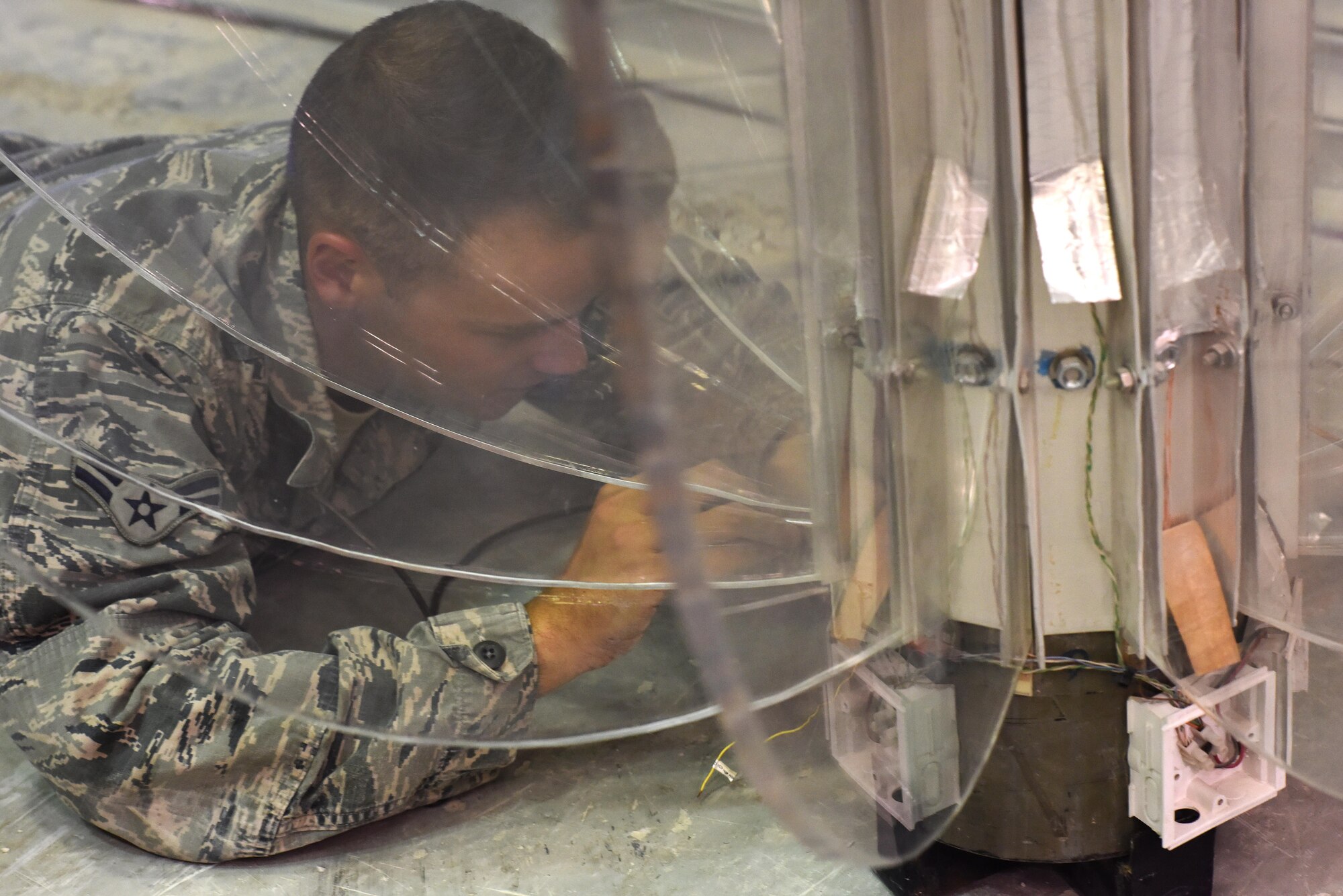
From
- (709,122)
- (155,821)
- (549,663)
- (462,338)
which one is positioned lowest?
(155,821)

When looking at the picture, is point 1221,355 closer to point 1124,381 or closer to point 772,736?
point 1124,381

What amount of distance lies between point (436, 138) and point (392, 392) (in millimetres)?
204

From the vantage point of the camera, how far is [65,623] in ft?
3.37

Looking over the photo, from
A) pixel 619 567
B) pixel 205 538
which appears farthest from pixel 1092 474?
pixel 205 538

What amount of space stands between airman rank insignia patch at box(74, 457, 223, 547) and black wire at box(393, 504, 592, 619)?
0.53 feet

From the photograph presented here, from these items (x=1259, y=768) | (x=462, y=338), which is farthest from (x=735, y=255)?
(x=1259, y=768)

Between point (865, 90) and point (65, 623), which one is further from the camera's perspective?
point (65, 623)

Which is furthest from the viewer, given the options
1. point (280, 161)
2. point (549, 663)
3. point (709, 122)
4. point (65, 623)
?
point (65, 623)

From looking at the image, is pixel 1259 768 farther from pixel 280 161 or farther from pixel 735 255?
pixel 280 161

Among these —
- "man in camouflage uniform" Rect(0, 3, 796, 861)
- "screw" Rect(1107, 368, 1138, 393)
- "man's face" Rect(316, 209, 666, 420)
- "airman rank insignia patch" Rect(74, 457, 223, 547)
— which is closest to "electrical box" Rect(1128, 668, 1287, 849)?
"screw" Rect(1107, 368, 1138, 393)

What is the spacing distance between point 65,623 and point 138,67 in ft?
1.80

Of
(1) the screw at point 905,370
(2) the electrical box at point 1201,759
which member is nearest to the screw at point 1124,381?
(1) the screw at point 905,370

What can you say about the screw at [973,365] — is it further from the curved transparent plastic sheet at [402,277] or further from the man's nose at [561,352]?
the man's nose at [561,352]

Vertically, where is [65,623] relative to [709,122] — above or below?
below
